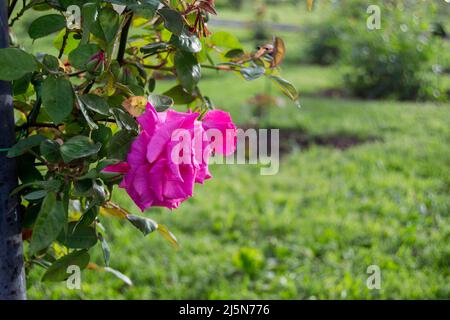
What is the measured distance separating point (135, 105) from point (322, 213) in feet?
7.73

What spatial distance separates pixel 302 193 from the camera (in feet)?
12.0

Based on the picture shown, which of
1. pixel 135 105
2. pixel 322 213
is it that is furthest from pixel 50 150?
pixel 322 213

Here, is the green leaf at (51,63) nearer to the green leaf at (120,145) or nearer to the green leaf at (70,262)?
the green leaf at (120,145)

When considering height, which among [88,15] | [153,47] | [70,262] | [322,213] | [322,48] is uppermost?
[88,15]

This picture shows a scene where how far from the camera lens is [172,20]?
1058 mm

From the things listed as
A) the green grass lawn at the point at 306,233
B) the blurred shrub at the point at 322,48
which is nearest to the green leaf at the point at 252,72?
the green grass lawn at the point at 306,233

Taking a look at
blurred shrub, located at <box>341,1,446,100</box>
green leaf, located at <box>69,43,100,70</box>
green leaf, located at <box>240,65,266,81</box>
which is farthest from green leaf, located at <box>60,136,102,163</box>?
blurred shrub, located at <box>341,1,446,100</box>

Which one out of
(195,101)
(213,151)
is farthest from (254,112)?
(213,151)

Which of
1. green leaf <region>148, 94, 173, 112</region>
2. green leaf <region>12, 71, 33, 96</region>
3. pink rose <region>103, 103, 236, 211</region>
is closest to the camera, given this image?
pink rose <region>103, 103, 236, 211</region>

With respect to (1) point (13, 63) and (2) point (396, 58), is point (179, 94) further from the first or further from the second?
(2) point (396, 58)

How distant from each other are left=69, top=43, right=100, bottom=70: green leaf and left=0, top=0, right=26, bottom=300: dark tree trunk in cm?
16

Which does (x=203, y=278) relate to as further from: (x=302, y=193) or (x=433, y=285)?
(x=302, y=193)

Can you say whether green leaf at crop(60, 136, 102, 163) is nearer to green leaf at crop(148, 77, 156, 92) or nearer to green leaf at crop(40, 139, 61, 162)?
green leaf at crop(40, 139, 61, 162)

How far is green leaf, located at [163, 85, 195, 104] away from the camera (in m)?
1.38
